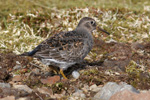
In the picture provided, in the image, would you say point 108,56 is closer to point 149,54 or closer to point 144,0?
point 149,54

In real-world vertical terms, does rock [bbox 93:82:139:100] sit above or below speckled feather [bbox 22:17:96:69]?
below

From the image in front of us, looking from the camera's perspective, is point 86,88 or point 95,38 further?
point 95,38

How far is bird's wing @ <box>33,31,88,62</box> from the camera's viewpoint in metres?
6.37

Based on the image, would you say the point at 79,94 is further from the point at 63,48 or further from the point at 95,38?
the point at 95,38

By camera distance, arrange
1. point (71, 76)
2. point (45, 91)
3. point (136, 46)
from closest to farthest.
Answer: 1. point (45, 91)
2. point (71, 76)
3. point (136, 46)

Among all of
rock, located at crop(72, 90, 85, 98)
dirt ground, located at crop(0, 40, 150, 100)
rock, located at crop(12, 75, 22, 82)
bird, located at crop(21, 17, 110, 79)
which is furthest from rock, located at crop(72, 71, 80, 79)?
rock, located at crop(12, 75, 22, 82)

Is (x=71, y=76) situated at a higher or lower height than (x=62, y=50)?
lower

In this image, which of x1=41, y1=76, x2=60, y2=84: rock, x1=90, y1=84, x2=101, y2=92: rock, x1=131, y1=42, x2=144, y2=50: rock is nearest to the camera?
x1=90, y1=84, x2=101, y2=92: rock

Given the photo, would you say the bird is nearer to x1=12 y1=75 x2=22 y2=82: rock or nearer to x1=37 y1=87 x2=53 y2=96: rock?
x1=12 y1=75 x2=22 y2=82: rock

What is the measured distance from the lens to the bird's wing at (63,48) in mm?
6371

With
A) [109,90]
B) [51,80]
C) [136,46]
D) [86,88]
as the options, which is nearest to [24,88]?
[51,80]

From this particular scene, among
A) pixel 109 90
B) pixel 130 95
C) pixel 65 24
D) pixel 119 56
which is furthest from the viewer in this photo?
pixel 65 24

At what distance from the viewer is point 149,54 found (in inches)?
314

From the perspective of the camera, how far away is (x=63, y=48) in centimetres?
648
